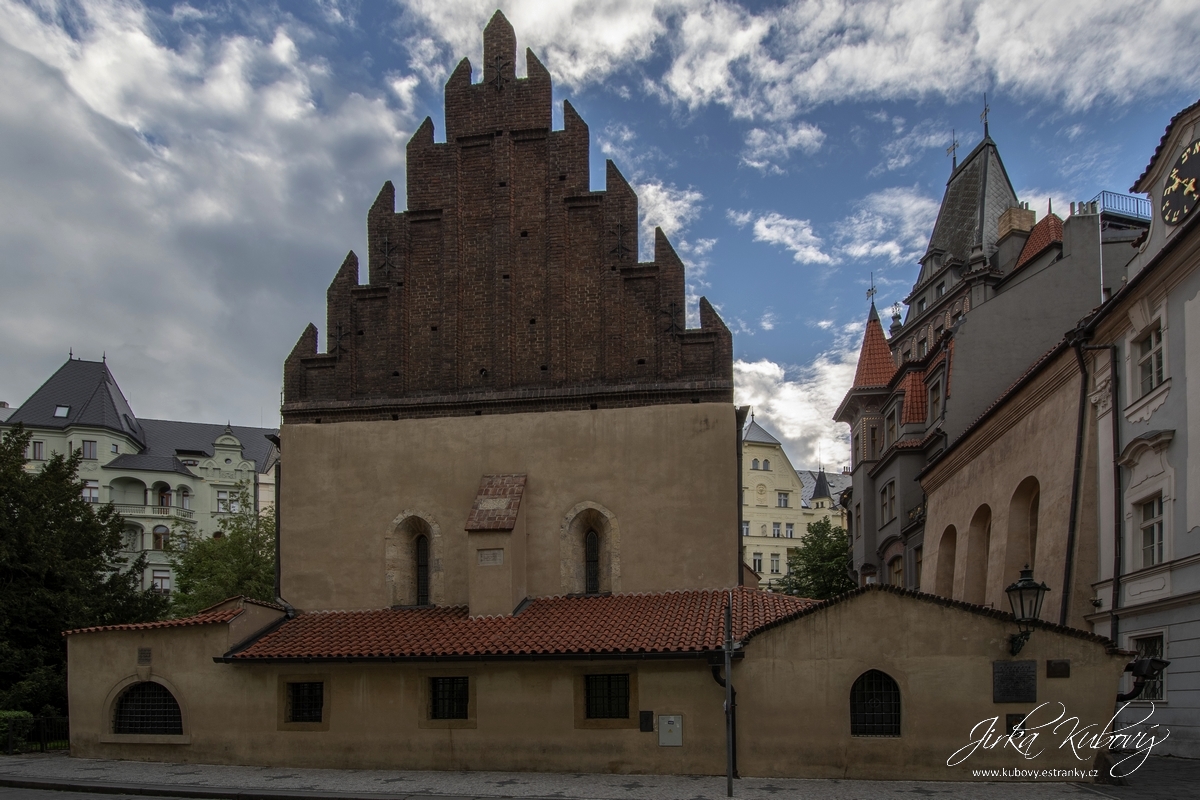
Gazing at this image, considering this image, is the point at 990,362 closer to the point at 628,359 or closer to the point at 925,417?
the point at 925,417

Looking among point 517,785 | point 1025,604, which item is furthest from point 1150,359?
point 517,785

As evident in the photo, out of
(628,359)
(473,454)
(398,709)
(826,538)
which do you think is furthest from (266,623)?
(826,538)

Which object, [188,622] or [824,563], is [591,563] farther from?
[824,563]

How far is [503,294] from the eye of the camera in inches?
852

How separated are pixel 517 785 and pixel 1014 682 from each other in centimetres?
813

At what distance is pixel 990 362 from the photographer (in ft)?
94.2

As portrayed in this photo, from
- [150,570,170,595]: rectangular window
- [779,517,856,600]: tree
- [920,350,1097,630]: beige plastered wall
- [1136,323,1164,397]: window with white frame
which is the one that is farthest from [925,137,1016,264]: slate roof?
[150,570,170,595]: rectangular window

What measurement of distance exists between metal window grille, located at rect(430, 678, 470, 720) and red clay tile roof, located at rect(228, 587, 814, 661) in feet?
2.76

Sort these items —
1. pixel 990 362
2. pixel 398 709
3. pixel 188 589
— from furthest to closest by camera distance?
pixel 188 589 → pixel 990 362 → pixel 398 709

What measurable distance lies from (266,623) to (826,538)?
3245 centimetres

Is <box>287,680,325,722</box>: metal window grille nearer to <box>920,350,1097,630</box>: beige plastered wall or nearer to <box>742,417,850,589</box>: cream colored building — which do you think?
<box>920,350,1097,630</box>: beige plastered wall

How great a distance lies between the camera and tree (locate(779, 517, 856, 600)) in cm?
4438

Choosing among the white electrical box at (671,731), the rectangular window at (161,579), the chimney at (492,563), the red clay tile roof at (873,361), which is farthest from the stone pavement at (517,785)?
the rectangular window at (161,579)

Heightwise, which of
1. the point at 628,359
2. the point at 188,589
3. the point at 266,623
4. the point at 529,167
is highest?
the point at 529,167
